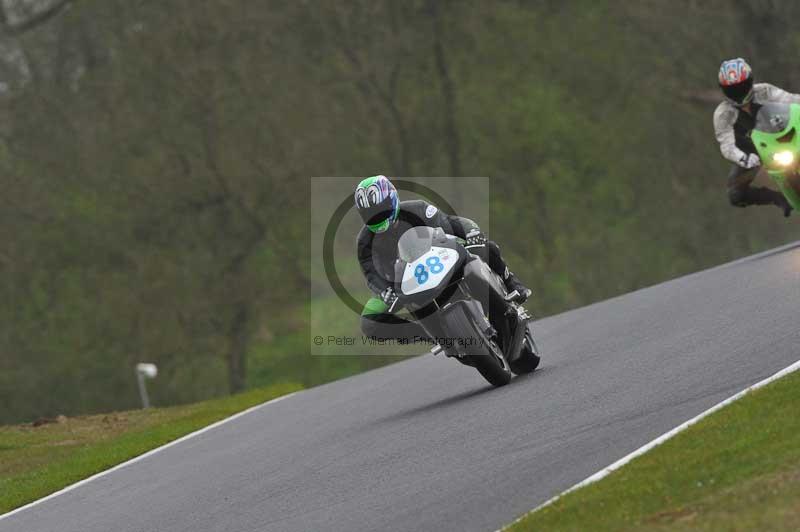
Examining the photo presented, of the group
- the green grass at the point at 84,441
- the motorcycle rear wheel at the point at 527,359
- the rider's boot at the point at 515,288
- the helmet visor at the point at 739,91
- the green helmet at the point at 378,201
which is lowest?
the green grass at the point at 84,441

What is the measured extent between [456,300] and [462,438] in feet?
5.83

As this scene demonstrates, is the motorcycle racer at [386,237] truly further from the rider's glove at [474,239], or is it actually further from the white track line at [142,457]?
the white track line at [142,457]

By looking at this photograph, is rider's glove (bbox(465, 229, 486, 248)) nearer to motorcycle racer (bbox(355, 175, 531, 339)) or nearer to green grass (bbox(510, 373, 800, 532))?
motorcycle racer (bbox(355, 175, 531, 339))

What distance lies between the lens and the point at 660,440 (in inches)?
295

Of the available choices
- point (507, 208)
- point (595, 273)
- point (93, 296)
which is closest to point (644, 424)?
point (595, 273)

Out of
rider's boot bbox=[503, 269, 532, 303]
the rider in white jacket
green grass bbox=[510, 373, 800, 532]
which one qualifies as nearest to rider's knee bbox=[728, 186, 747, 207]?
the rider in white jacket

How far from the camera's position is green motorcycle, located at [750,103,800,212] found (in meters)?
15.4

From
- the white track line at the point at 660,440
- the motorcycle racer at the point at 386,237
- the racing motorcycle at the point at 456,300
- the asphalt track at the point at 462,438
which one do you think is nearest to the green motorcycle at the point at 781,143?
the asphalt track at the point at 462,438

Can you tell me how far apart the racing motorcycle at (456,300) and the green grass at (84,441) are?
11.6 feet

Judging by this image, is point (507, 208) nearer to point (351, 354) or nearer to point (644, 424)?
point (351, 354)

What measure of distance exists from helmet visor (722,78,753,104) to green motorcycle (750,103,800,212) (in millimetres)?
263

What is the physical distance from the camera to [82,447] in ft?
50.7

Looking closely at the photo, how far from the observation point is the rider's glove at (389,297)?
1088 centimetres

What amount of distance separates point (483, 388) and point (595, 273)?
20.4 metres
